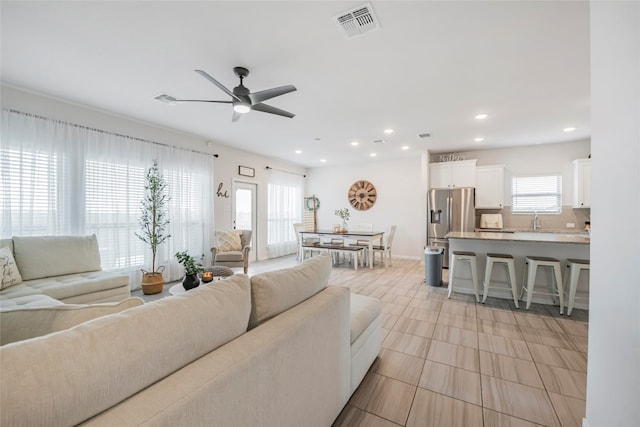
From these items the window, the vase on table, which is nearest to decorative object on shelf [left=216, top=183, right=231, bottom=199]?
the vase on table

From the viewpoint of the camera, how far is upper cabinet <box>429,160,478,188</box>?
18.6 ft

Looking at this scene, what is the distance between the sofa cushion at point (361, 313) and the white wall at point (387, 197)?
4386mm

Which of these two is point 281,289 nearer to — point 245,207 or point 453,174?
point 245,207

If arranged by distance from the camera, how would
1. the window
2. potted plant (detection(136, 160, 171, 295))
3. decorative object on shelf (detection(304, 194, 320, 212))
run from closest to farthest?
1. potted plant (detection(136, 160, 171, 295))
2. the window
3. decorative object on shelf (detection(304, 194, 320, 212))

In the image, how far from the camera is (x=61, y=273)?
2.90 m

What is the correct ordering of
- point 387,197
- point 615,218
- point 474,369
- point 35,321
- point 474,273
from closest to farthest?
point 35,321 → point 615,218 → point 474,369 → point 474,273 → point 387,197

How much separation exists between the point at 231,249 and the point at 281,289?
12.9 feet

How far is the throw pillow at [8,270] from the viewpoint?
2.42 m

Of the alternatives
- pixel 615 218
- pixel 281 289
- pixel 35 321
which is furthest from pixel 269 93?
pixel 615 218

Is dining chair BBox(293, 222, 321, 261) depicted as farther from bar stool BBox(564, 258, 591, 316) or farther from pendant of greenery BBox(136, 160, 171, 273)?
bar stool BBox(564, 258, 591, 316)

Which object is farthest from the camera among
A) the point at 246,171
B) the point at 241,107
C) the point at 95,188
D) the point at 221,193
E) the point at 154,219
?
the point at 246,171

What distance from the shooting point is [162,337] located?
0.77 meters

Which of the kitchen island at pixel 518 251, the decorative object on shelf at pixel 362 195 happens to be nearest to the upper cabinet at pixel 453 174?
the decorative object on shelf at pixel 362 195

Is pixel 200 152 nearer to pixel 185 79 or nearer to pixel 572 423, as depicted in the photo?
pixel 185 79
